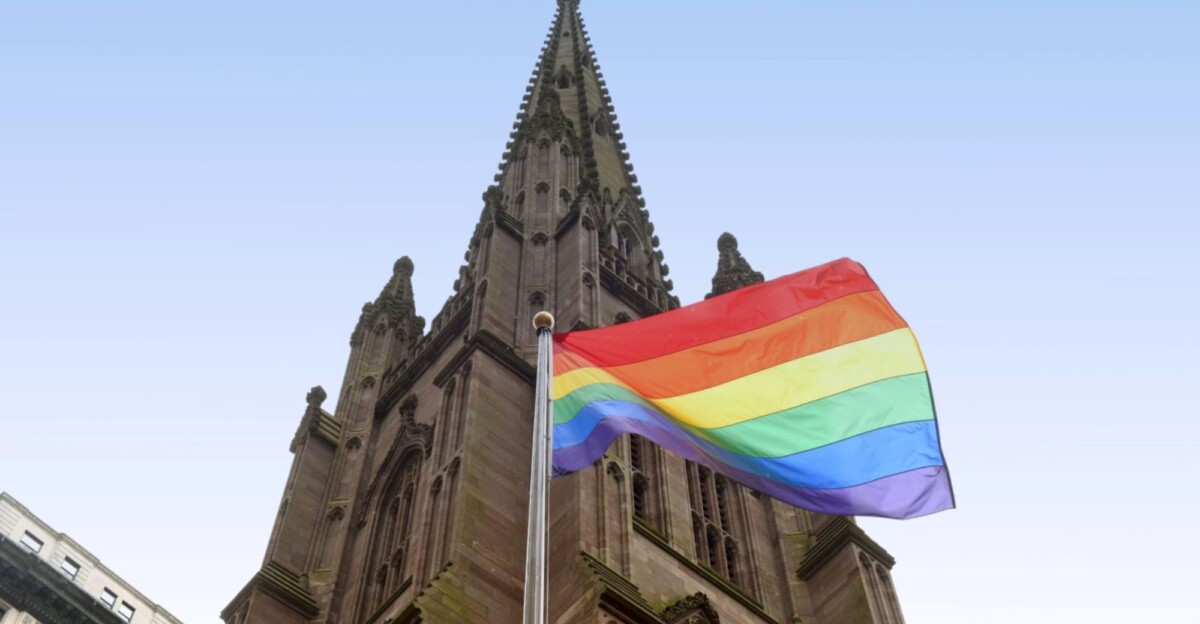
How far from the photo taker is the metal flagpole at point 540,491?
36.9ft

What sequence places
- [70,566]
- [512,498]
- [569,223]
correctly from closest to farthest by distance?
1. [512,498]
2. [569,223]
3. [70,566]

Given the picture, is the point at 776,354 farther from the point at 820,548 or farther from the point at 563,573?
the point at 820,548

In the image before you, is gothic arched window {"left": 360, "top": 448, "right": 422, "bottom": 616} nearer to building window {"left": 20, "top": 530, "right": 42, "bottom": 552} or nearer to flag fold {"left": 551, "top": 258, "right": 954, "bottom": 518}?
flag fold {"left": 551, "top": 258, "right": 954, "bottom": 518}

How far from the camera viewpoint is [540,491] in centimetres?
1259

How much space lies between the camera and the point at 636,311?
1428 inches

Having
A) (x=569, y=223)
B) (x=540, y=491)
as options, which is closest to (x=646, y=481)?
(x=569, y=223)

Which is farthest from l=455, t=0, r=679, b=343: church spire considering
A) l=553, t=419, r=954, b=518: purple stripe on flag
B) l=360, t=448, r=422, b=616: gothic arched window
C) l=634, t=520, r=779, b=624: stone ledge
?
l=553, t=419, r=954, b=518: purple stripe on flag

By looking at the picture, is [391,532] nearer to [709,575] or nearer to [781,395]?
[709,575]

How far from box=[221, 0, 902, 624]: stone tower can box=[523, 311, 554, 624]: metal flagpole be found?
5.74 metres

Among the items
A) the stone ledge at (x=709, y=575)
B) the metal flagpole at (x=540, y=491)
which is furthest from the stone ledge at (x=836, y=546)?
the metal flagpole at (x=540, y=491)

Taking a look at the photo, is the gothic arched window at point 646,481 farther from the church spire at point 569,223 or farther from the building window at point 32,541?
the building window at point 32,541

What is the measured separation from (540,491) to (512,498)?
39.5 ft

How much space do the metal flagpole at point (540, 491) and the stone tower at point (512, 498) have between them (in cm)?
574

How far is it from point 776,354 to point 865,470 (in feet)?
Answer: 6.87
